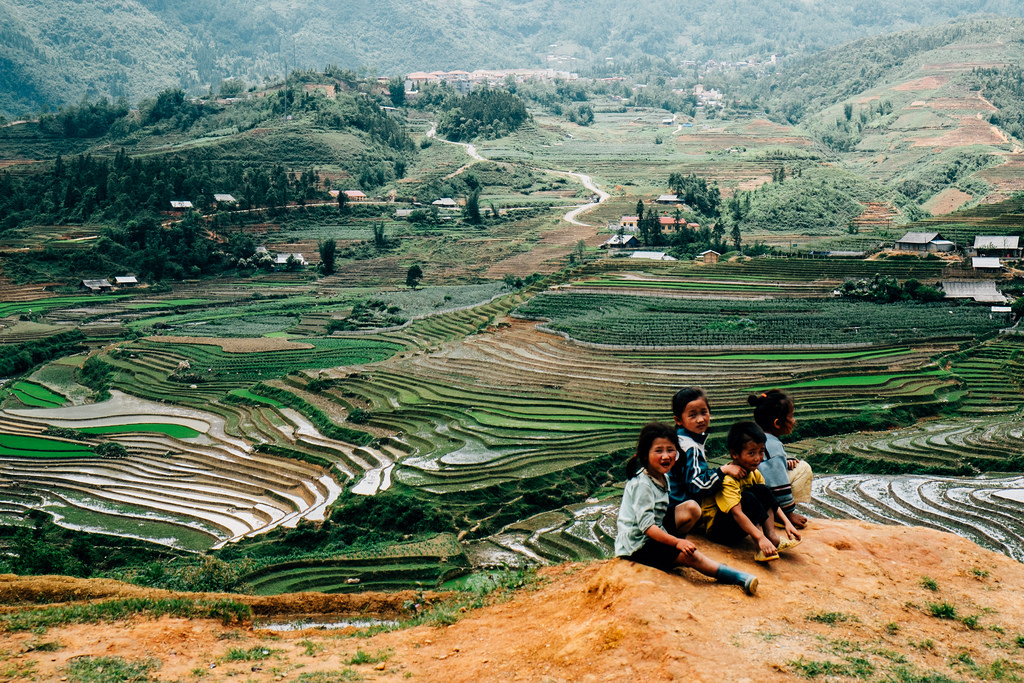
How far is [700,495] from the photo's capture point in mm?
10344

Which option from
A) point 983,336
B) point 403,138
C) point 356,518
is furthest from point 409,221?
point 356,518

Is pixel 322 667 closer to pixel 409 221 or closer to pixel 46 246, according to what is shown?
pixel 46 246

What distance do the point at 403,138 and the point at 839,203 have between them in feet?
174

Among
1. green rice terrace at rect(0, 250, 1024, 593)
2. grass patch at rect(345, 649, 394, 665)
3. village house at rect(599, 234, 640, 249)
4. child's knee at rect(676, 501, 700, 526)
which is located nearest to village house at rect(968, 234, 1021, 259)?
green rice terrace at rect(0, 250, 1024, 593)

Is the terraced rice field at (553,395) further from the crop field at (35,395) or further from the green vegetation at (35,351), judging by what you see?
the green vegetation at (35,351)

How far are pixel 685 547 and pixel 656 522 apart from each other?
43cm

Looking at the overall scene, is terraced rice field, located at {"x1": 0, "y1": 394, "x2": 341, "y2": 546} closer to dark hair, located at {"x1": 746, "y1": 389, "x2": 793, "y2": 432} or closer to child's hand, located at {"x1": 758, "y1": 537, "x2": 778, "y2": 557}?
dark hair, located at {"x1": 746, "y1": 389, "x2": 793, "y2": 432}

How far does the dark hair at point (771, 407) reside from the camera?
11125 millimetres

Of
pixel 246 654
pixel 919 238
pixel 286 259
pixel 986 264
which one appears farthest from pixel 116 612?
pixel 286 259

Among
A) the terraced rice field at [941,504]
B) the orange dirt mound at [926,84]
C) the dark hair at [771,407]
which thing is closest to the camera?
the dark hair at [771,407]

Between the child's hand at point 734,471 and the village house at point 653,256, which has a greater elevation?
the child's hand at point 734,471

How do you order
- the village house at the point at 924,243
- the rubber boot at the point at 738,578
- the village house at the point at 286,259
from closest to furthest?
1. the rubber boot at the point at 738,578
2. the village house at the point at 924,243
3. the village house at the point at 286,259

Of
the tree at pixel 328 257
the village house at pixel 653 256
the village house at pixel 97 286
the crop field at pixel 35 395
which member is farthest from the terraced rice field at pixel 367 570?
the tree at pixel 328 257

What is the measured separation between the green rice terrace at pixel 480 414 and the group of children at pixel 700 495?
1296 centimetres
